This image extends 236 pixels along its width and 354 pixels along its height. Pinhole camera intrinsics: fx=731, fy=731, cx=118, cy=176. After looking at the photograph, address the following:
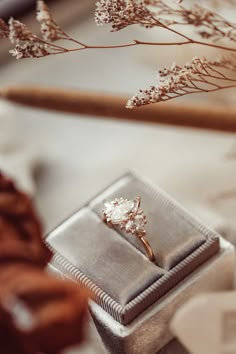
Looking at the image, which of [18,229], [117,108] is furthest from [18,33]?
[117,108]

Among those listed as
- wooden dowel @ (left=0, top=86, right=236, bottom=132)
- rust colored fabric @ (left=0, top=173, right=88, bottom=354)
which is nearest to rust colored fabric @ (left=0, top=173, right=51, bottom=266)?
rust colored fabric @ (left=0, top=173, right=88, bottom=354)

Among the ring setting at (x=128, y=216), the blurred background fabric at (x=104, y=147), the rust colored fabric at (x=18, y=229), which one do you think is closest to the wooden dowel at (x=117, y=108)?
the blurred background fabric at (x=104, y=147)

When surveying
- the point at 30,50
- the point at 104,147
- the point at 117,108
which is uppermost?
the point at 30,50

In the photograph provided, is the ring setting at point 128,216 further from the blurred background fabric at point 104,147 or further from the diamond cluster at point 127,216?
the blurred background fabric at point 104,147

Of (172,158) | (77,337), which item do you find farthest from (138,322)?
(172,158)

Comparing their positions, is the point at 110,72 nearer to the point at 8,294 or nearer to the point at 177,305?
the point at 177,305

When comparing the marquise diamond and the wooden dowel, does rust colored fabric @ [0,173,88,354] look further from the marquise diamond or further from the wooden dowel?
the wooden dowel

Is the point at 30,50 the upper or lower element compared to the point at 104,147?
upper

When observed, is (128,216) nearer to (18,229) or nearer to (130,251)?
(130,251)
